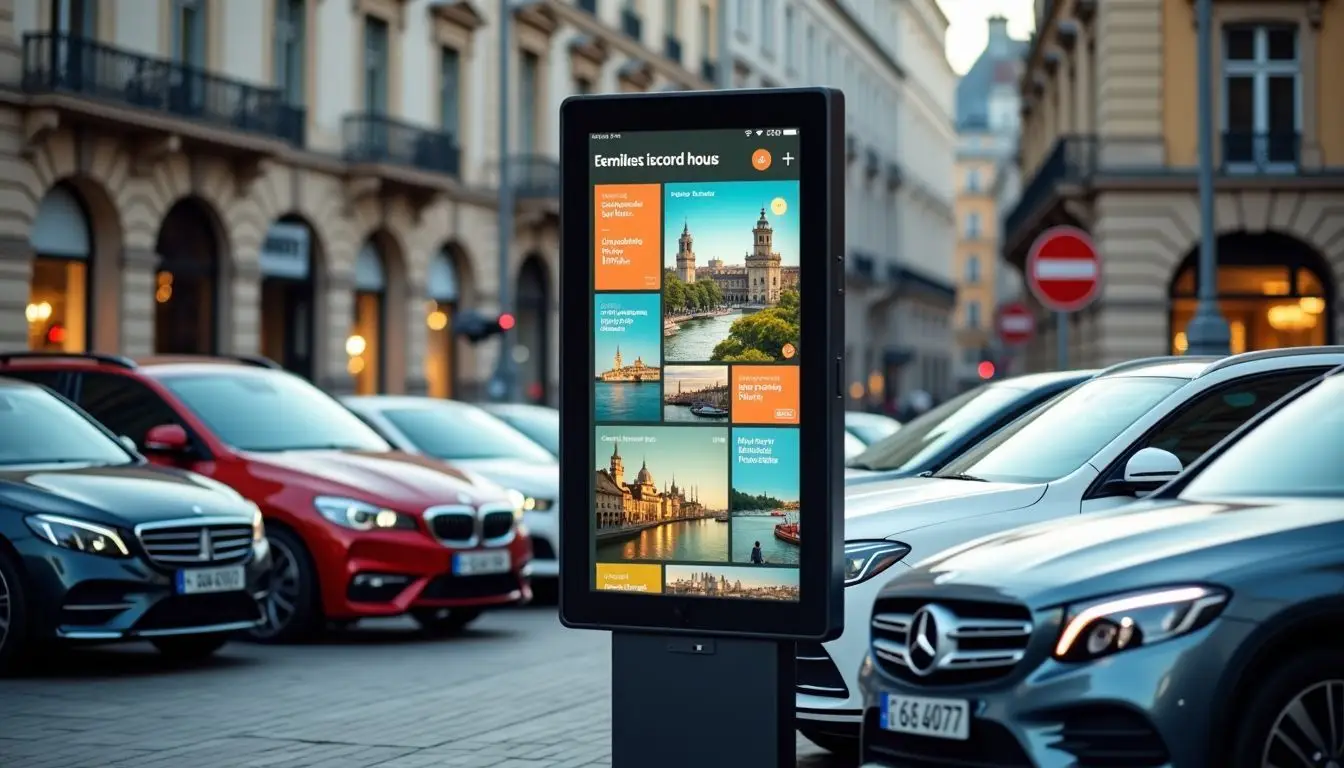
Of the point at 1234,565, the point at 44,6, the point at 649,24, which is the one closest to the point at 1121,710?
the point at 1234,565

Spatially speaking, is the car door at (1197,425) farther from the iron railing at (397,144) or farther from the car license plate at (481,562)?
the iron railing at (397,144)

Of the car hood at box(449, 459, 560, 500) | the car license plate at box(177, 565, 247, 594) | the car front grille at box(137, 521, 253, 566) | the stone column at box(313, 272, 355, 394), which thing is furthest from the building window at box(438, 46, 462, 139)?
the car license plate at box(177, 565, 247, 594)

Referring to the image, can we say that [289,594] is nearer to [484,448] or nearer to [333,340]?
[484,448]

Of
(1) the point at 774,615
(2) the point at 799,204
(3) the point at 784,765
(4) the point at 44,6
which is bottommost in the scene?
(3) the point at 784,765

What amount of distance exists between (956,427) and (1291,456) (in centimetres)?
405

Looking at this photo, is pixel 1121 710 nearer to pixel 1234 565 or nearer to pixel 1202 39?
pixel 1234 565

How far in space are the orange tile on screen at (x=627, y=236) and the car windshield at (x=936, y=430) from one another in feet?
12.9

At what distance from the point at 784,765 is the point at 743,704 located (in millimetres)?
219

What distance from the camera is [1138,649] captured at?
17.9 ft

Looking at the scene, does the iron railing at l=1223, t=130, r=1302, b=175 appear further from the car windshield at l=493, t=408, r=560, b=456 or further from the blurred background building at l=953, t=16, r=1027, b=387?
the blurred background building at l=953, t=16, r=1027, b=387

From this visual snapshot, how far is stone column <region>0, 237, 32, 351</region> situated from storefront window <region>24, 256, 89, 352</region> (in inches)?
8.0

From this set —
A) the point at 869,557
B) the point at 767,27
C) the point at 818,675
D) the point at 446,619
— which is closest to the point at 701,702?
the point at 818,675

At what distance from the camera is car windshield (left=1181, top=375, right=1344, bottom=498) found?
6227 mm

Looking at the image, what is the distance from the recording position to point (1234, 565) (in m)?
5.53
